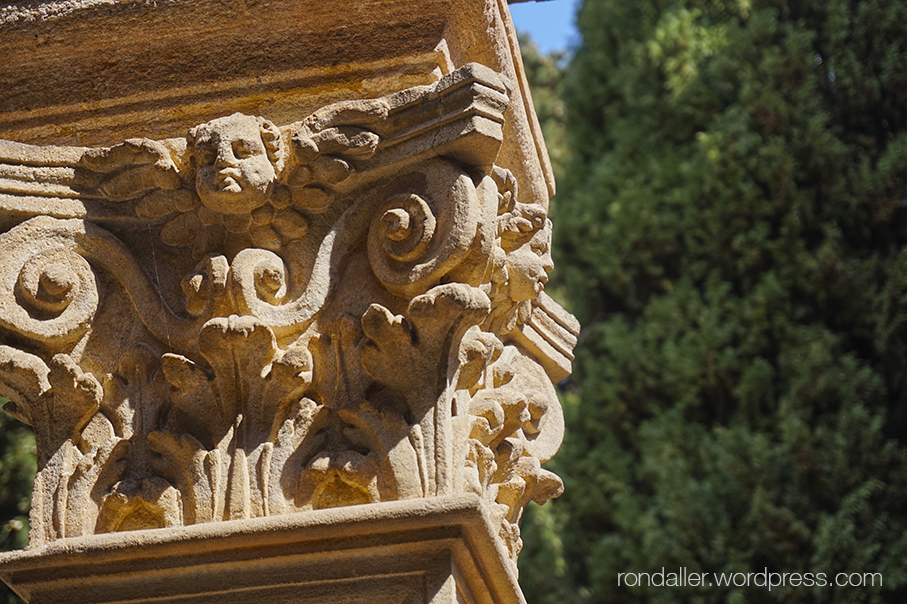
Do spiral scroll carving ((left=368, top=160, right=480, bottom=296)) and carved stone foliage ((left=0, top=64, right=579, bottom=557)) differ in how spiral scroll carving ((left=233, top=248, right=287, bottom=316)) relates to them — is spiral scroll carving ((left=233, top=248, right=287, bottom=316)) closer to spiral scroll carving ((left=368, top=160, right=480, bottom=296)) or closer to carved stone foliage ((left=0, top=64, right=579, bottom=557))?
carved stone foliage ((left=0, top=64, right=579, bottom=557))

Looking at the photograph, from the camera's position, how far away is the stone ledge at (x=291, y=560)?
1584mm

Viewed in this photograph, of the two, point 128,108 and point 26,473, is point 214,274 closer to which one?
point 128,108

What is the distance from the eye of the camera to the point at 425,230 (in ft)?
5.67

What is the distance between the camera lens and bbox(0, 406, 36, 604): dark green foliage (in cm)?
390

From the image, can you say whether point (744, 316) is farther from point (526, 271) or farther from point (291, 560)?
point (291, 560)

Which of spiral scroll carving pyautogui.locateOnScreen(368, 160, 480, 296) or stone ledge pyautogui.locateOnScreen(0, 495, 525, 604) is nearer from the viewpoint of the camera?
stone ledge pyautogui.locateOnScreen(0, 495, 525, 604)

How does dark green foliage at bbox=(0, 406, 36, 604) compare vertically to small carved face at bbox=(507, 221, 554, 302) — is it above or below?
above

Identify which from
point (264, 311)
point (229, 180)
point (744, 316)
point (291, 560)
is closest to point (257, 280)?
point (264, 311)

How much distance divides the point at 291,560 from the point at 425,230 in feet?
1.92

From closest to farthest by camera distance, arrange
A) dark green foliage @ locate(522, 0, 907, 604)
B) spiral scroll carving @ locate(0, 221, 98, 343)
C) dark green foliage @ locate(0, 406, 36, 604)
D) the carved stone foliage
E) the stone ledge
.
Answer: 1. the stone ledge
2. the carved stone foliage
3. spiral scroll carving @ locate(0, 221, 98, 343)
4. dark green foliage @ locate(0, 406, 36, 604)
5. dark green foliage @ locate(522, 0, 907, 604)

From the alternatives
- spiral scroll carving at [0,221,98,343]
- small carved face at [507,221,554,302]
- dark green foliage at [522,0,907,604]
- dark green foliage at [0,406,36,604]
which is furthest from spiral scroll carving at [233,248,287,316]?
dark green foliage at [522,0,907,604]

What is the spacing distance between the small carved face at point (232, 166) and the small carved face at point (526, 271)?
1.59 feet

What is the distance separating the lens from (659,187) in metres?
7.13

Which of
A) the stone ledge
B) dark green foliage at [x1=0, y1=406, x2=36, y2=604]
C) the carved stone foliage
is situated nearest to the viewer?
the stone ledge
